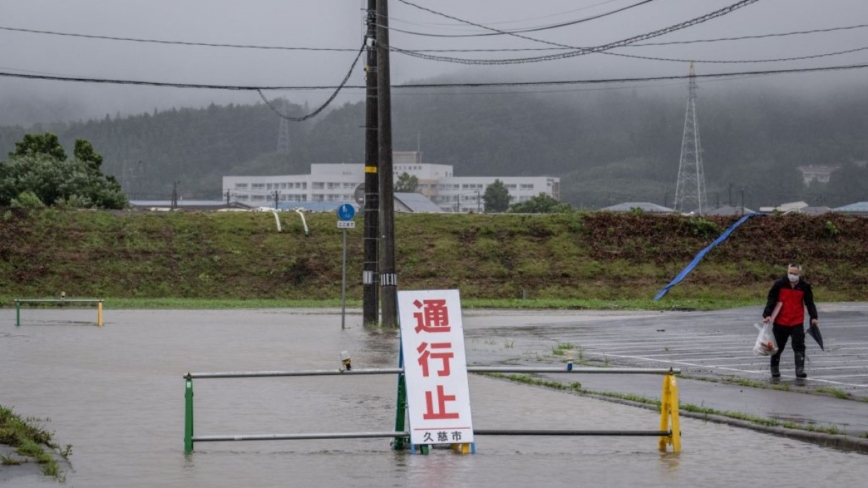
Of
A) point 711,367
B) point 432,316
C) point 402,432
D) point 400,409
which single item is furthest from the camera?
point 711,367

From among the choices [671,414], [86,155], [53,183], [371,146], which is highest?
[86,155]

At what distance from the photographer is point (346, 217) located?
30.8 m

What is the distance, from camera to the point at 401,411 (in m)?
12.1

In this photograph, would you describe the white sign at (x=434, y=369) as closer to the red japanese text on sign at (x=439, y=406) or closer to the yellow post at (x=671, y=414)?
the red japanese text on sign at (x=439, y=406)

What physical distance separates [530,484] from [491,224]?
48.1 meters

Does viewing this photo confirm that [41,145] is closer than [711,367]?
No

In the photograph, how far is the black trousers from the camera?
19.3m

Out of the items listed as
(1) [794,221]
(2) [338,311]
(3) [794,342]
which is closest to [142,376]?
(3) [794,342]

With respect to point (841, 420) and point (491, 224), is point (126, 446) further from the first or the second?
point (491, 224)

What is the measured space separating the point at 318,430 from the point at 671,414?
11.7ft

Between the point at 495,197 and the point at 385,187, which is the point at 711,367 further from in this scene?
the point at 495,197

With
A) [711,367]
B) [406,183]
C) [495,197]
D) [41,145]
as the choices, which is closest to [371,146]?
[711,367]

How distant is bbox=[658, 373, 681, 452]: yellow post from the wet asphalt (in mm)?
1774

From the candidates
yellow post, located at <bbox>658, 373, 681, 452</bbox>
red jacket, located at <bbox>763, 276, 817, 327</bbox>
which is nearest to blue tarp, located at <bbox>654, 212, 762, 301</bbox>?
red jacket, located at <bbox>763, 276, 817, 327</bbox>
